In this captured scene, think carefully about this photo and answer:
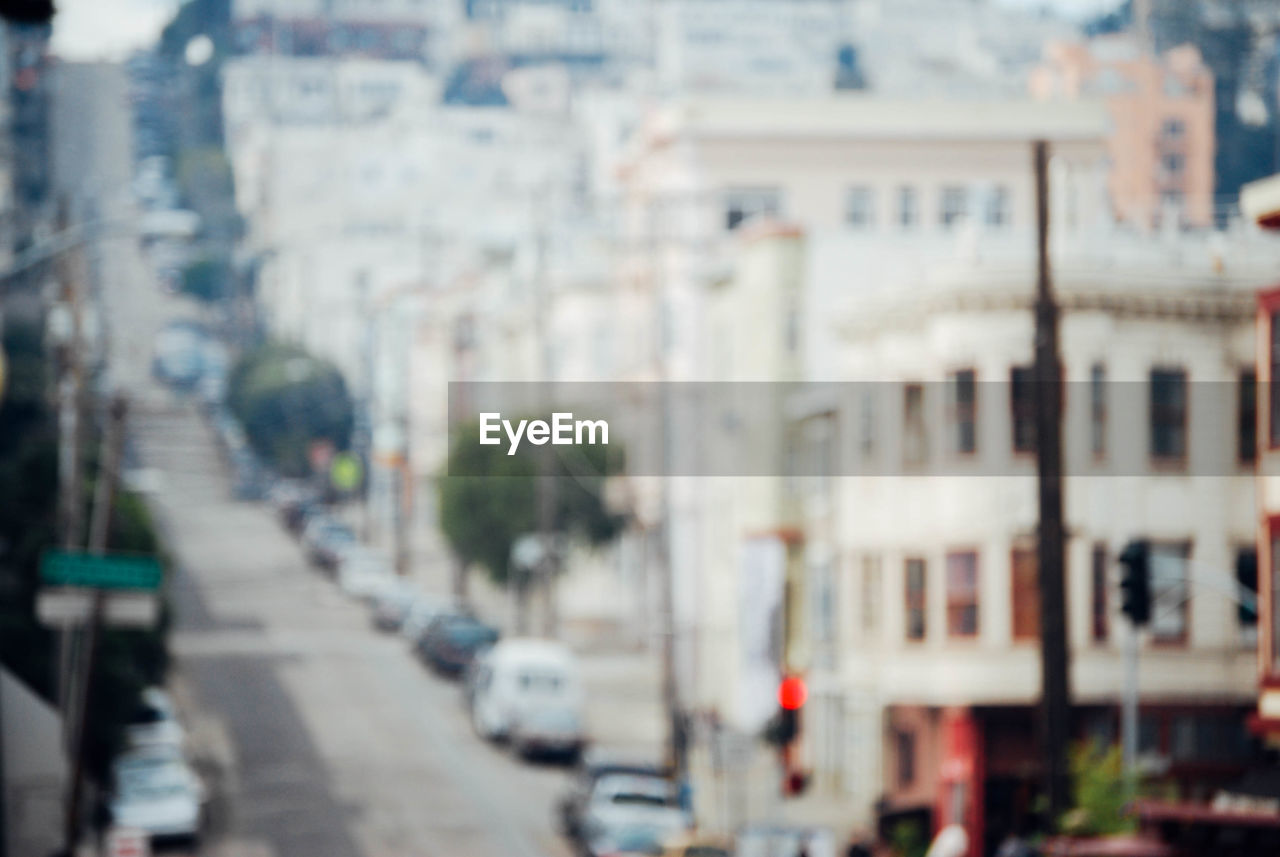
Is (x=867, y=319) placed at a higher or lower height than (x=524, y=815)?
higher

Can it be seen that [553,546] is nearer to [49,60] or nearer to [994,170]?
[994,170]

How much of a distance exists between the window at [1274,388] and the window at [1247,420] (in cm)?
1212

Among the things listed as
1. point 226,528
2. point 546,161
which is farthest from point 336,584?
point 546,161

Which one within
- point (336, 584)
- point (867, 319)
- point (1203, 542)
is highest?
point (867, 319)

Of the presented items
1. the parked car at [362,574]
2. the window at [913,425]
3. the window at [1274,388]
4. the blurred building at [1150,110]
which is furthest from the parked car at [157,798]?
the blurred building at [1150,110]

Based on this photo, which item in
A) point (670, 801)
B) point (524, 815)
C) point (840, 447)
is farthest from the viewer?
point (840, 447)

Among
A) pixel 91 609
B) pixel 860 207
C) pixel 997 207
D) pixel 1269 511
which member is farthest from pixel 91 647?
pixel 997 207

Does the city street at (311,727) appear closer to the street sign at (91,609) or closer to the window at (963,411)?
the street sign at (91,609)

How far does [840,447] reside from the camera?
5016 centimetres

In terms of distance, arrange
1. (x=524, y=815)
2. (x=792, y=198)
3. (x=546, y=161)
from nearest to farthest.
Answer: (x=524, y=815) < (x=792, y=198) < (x=546, y=161)

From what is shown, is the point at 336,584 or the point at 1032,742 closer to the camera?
the point at 1032,742

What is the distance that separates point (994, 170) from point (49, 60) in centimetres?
6580

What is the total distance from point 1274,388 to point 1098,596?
1552 cm

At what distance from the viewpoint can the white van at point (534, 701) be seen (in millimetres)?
52812
